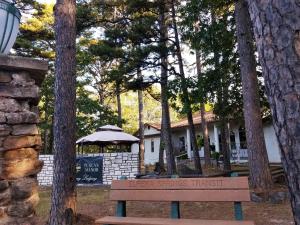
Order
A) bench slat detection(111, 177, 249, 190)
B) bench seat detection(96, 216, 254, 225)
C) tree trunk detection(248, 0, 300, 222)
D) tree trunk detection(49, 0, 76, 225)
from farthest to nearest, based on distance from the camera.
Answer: tree trunk detection(49, 0, 76, 225) < bench slat detection(111, 177, 249, 190) < bench seat detection(96, 216, 254, 225) < tree trunk detection(248, 0, 300, 222)

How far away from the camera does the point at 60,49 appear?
17.2 feet

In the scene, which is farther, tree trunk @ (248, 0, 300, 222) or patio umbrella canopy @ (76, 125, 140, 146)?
patio umbrella canopy @ (76, 125, 140, 146)

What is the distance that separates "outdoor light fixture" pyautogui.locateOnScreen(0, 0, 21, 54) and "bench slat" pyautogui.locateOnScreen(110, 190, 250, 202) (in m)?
2.42

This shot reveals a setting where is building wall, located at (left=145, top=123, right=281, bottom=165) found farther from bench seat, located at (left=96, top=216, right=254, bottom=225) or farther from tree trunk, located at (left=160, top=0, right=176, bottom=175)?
bench seat, located at (left=96, top=216, right=254, bottom=225)

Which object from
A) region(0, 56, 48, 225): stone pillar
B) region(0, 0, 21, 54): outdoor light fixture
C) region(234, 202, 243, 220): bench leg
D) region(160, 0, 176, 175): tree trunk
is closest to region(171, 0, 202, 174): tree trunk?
region(160, 0, 176, 175): tree trunk

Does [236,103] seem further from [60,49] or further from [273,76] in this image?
[273,76]

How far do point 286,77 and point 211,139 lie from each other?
87.1 ft

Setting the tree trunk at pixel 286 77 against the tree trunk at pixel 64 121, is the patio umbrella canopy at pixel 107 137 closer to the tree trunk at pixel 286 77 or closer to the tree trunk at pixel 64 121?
the tree trunk at pixel 64 121

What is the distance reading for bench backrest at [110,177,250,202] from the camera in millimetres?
4004

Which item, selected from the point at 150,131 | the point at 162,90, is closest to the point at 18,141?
the point at 162,90

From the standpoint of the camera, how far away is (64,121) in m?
5.06

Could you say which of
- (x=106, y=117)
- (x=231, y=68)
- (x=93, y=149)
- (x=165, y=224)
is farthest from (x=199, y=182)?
(x=93, y=149)

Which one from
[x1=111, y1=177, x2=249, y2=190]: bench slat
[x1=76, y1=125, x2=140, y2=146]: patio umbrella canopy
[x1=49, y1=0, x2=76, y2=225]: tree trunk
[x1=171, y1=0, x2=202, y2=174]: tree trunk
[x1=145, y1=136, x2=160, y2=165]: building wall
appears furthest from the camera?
[x1=145, y1=136, x2=160, y2=165]: building wall

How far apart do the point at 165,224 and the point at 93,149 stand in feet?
85.8
